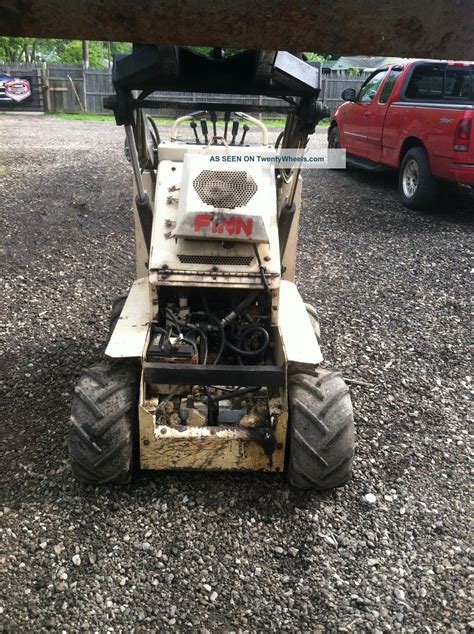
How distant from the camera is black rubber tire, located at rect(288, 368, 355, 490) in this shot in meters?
3.06

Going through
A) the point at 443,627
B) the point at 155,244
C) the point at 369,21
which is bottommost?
the point at 443,627

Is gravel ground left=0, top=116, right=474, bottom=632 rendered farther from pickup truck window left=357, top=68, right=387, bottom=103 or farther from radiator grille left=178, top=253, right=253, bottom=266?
pickup truck window left=357, top=68, right=387, bottom=103

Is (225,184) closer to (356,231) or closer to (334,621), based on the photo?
(334,621)

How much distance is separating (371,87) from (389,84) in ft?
2.31

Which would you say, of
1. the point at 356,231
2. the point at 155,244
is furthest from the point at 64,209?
the point at 155,244

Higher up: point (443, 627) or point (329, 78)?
point (329, 78)

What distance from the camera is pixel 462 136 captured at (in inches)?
311

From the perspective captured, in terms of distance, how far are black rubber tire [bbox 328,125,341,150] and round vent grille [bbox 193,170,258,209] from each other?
947 centimetres

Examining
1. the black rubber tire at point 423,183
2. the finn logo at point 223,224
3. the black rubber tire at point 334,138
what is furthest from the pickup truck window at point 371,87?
the finn logo at point 223,224

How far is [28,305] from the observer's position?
5.60 meters

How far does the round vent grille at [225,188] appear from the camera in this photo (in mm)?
3115

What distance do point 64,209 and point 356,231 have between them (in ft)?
14.0

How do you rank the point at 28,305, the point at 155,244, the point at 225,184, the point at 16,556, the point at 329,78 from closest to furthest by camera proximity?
the point at 16,556
the point at 225,184
the point at 155,244
the point at 28,305
the point at 329,78

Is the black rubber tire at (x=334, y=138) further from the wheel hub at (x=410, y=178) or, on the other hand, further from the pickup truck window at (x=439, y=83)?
the wheel hub at (x=410, y=178)
